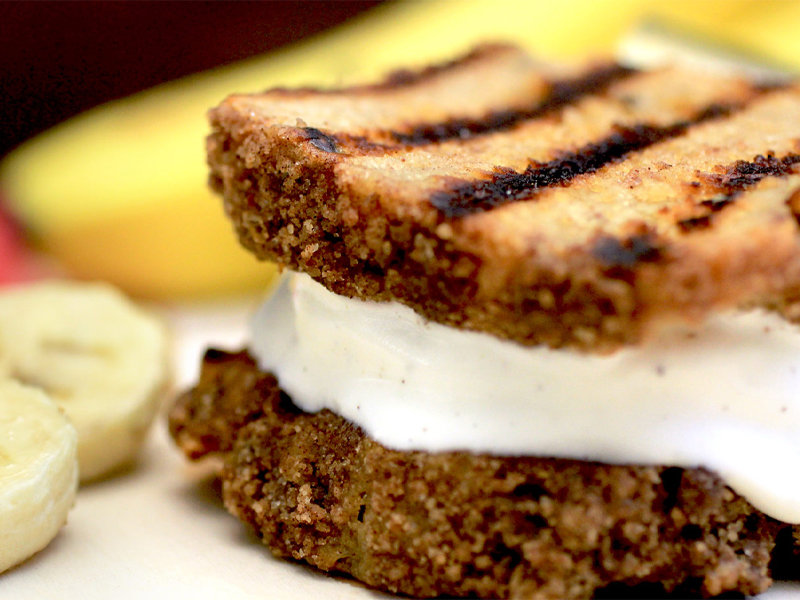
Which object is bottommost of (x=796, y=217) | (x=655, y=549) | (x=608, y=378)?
(x=655, y=549)

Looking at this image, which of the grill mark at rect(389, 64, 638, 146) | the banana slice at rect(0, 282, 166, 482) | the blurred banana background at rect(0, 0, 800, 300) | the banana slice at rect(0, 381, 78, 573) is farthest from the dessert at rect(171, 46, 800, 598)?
the blurred banana background at rect(0, 0, 800, 300)

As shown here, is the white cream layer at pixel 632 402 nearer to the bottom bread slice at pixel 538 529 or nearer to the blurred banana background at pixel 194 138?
the bottom bread slice at pixel 538 529

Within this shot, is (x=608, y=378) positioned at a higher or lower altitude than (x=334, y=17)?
lower

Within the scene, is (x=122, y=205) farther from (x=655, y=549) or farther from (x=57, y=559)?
(x=655, y=549)

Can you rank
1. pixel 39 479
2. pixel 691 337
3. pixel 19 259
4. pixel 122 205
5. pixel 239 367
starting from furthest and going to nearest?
pixel 19 259, pixel 122 205, pixel 239 367, pixel 39 479, pixel 691 337

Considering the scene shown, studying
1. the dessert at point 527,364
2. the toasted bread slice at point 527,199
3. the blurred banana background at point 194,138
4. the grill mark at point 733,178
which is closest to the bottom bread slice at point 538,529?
the dessert at point 527,364

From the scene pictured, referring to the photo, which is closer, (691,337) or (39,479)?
(691,337)

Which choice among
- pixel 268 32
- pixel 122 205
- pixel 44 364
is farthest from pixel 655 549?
pixel 268 32
